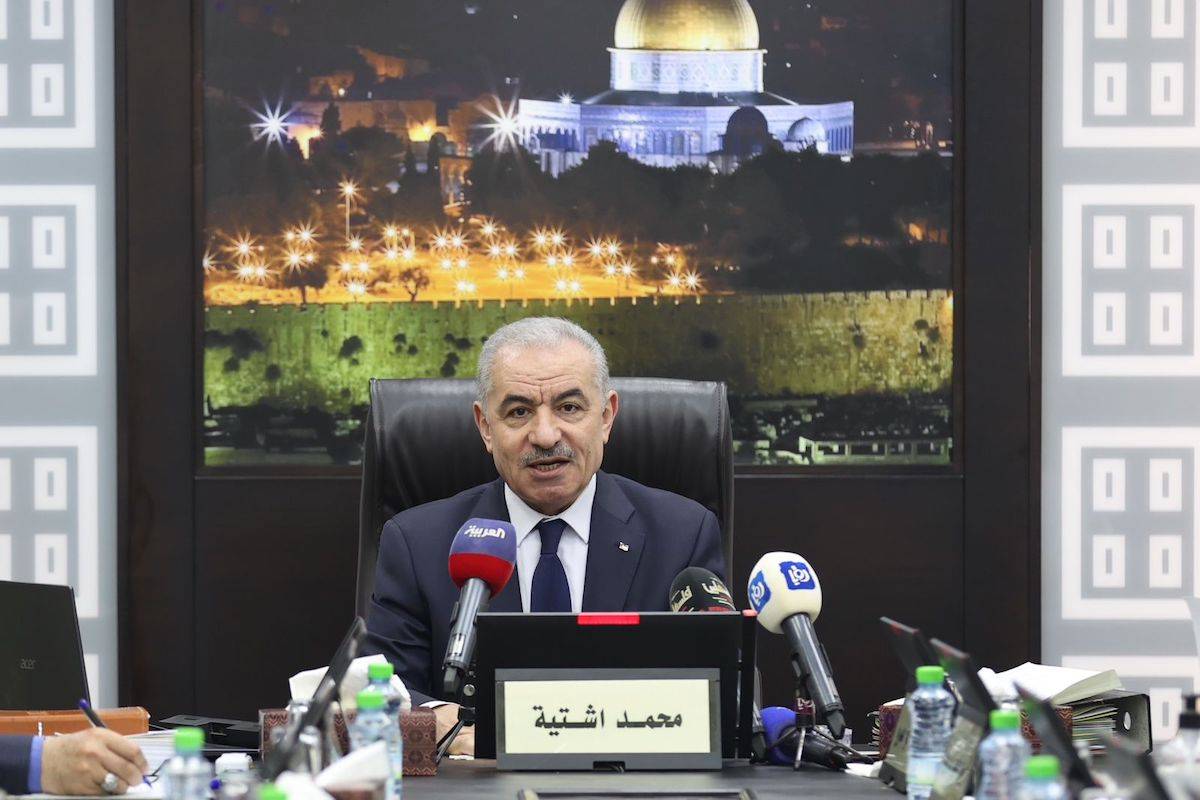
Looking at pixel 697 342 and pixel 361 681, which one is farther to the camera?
pixel 697 342

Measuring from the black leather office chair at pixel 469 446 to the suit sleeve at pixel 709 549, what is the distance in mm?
79

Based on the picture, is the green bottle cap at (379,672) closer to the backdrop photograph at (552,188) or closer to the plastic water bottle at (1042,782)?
the plastic water bottle at (1042,782)

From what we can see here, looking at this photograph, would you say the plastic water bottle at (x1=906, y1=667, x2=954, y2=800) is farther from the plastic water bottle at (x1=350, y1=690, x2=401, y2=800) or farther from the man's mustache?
the man's mustache

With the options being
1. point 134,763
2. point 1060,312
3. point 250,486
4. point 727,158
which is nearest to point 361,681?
point 134,763

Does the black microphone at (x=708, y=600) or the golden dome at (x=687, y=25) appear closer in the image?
the black microphone at (x=708, y=600)

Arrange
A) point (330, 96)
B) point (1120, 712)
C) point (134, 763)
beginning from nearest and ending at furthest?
1. point (134, 763)
2. point (1120, 712)
3. point (330, 96)

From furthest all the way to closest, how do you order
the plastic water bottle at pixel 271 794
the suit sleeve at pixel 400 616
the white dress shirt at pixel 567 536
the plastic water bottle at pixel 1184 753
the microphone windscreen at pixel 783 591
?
the white dress shirt at pixel 567 536, the suit sleeve at pixel 400 616, the microphone windscreen at pixel 783 591, the plastic water bottle at pixel 1184 753, the plastic water bottle at pixel 271 794

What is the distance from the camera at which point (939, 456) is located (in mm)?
3572

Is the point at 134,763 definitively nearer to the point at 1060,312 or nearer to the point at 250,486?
the point at 250,486

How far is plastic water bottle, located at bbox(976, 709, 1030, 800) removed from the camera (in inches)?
54.4

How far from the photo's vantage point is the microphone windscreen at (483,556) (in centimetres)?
195

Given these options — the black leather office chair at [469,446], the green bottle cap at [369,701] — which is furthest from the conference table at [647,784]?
the black leather office chair at [469,446]

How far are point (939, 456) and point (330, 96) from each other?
67.8 inches

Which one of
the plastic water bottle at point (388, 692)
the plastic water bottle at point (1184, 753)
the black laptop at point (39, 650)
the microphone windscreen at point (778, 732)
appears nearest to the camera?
the plastic water bottle at point (1184, 753)
